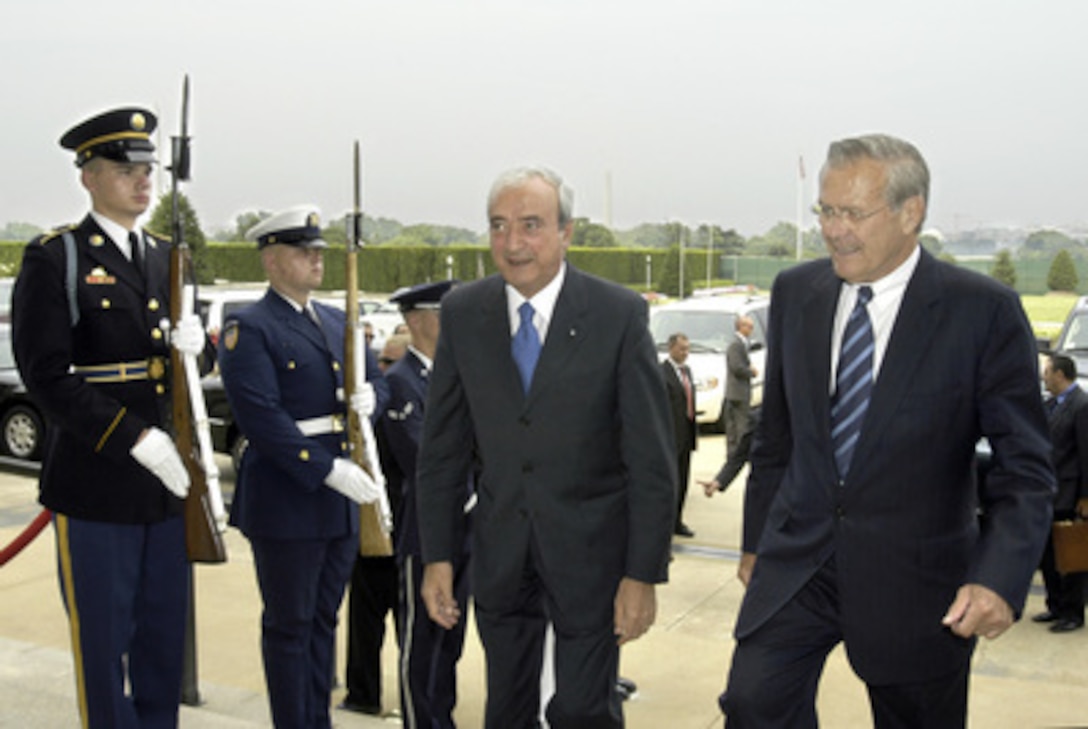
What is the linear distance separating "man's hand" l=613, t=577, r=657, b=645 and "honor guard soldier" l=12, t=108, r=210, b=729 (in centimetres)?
148

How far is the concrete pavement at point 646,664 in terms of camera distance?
17.4 feet

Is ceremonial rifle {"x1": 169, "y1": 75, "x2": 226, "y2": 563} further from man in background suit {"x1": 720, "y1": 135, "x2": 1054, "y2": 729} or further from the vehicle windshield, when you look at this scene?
the vehicle windshield

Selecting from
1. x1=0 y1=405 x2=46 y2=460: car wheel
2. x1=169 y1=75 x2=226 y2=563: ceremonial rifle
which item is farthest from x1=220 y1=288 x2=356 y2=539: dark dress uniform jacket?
x1=0 y1=405 x2=46 y2=460: car wheel

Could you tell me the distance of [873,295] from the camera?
334cm

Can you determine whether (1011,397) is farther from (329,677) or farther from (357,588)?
(357,588)

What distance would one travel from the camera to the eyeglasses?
10.6ft

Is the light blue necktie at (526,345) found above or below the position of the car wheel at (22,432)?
above

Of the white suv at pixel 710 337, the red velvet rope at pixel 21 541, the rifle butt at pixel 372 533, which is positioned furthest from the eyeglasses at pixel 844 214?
the white suv at pixel 710 337

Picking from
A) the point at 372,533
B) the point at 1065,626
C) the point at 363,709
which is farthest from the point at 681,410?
the point at 372,533

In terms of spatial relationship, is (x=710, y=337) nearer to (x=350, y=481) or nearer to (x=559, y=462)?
(x=350, y=481)

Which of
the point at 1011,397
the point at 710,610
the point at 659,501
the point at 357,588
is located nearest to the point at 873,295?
the point at 1011,397

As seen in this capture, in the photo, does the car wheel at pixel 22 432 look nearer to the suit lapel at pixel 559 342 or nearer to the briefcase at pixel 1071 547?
the briefcase at pixel 1071 547

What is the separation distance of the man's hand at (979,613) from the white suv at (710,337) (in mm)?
13069

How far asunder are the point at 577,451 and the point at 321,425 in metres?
1.50
